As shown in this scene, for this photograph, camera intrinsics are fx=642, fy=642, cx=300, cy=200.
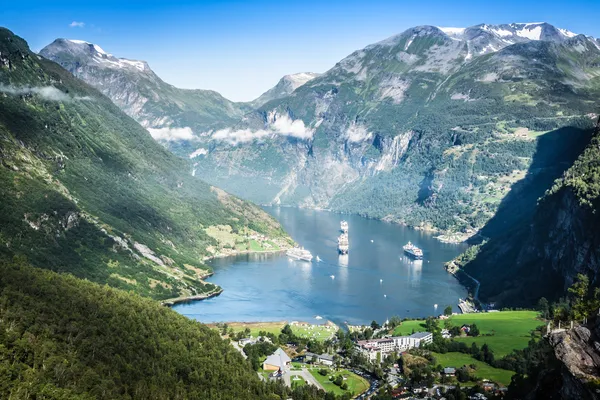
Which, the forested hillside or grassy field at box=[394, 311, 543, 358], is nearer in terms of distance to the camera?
the forested hillside

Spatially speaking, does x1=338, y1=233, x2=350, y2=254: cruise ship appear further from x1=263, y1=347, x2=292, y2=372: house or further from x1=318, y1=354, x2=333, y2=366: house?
x1=263, y1=347, x2=292, y2=372: house

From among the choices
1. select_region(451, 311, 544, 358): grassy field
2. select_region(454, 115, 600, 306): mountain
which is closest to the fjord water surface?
select_region(454, 115, 600, 306): mountain

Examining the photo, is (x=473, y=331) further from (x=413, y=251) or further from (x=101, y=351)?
(x=413, y=251)

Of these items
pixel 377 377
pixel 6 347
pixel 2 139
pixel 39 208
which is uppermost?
pixel 2 139

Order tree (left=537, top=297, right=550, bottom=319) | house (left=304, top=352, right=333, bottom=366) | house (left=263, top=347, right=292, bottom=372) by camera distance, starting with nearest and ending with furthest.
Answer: house (left=263, top=347, right=292, bottom=372), house (left=304, top=352, right=333, bottom=366), tree (left=537, top=297, right=550, bottom=319)

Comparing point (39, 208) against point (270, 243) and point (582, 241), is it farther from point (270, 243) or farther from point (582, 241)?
point (582, 241)

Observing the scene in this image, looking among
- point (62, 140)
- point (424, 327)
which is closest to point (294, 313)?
point (424, 327)
